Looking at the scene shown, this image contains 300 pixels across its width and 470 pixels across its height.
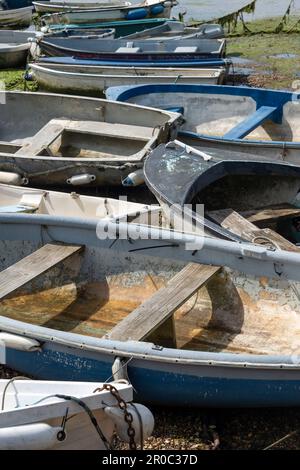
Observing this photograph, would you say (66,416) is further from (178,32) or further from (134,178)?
(178,32)

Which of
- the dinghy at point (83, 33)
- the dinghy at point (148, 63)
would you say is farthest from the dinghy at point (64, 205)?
the dinghy at point (83, 33)

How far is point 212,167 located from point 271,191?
3.02ft

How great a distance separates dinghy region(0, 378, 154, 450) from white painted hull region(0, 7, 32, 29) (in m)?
20.1

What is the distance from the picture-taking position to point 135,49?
13.8m

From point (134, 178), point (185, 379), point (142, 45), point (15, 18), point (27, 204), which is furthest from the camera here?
point (15, 18)

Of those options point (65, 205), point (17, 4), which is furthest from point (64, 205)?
point (17, 4)

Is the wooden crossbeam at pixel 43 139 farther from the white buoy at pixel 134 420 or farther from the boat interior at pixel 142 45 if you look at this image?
the white buoy at pixel 134 420

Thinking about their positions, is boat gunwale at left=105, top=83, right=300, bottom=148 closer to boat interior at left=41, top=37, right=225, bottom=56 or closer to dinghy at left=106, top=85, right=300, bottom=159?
dinghy at left=106, top=85, right=300, bottom=159

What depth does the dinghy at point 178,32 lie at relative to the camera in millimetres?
15211

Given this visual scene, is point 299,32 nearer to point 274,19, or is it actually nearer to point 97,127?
point 274,19

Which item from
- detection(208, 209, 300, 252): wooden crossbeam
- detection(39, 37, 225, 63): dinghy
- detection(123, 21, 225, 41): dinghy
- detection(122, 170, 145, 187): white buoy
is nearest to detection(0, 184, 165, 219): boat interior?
detection(208, 209, 300, 252): wooden crossbeam

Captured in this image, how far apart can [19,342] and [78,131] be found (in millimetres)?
5045

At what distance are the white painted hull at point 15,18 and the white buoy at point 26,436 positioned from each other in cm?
2050
